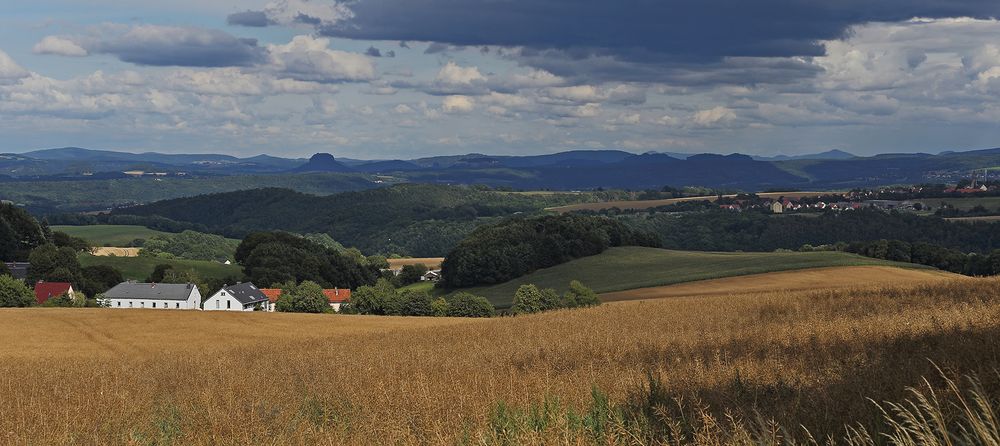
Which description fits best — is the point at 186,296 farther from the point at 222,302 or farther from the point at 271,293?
the point at 271,293

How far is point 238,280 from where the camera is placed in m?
110

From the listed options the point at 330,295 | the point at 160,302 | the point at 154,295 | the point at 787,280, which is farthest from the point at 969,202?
the point at 154,295

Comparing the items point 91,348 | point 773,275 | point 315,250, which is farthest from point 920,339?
point 315,250

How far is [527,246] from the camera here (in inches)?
4397

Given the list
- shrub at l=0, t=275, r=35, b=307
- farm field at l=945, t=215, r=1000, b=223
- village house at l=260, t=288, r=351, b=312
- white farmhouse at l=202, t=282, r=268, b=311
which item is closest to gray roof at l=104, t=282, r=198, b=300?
white farmhouse at l=202, t=282, r=268, b=311

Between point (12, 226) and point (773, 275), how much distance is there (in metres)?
93.9

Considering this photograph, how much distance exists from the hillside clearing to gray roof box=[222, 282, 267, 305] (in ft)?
143

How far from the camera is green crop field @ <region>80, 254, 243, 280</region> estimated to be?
11171 centimetres

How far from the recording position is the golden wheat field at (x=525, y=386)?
340 inches

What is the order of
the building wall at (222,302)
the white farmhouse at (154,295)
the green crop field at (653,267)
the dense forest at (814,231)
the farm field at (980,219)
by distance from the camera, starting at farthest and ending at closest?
1. the farm field at (980,219)
2. the dense forest at (814,231)
3. the building wall at (222,302)
4. the white farmhouse at (154,295)
5. the green crop field at (653,267)

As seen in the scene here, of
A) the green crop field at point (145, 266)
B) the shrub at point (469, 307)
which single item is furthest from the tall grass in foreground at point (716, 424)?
the green crop field at point (145, 266)

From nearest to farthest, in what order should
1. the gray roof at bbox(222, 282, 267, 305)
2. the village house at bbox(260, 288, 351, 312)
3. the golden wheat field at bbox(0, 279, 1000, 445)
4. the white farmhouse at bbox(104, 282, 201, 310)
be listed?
the golden wheat field at bbox(0, 279, 1000, 445) → the white farmhouse at bbox(104, 282, 201, 310) → the gray roof at bbox(222, 282, 267, 305) → the village house at bbox(260, 288, 351, 312)

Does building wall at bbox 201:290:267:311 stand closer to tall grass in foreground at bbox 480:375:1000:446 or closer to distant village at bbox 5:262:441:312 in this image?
distant village at bbox 5:262:441:312

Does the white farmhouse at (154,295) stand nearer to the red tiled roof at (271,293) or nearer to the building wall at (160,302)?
the building wall at (160,302)
